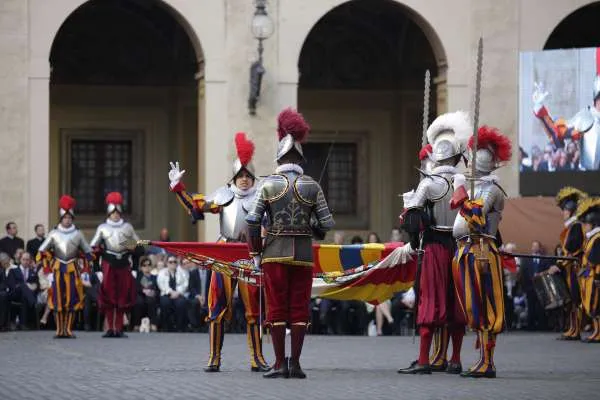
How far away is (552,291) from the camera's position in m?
22.2

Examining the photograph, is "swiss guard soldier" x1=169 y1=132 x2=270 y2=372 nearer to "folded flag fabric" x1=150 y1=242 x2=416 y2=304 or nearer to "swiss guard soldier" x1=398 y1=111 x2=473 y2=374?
"folded flag fabric" x1=150 y1=242 x2=416 y2=304

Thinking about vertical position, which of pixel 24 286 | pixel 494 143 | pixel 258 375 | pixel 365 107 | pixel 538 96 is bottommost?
pixel 258 375

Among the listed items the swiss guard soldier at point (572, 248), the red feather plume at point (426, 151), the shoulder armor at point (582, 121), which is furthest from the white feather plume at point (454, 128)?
the shoulder armor at point (582, 121)

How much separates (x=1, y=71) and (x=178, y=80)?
665 centimetres

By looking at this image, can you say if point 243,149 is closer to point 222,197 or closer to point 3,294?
point 222,197

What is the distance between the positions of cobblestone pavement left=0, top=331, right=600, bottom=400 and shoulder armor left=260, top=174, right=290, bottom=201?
59.2 inches

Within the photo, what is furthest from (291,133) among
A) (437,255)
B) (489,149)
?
(489,149)

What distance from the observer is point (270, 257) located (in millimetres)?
13156

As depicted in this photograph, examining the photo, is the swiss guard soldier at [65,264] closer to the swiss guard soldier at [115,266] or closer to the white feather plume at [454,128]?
the swiss guard soldier at [115,266]

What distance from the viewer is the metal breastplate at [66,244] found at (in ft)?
69.3

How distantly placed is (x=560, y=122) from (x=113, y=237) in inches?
317

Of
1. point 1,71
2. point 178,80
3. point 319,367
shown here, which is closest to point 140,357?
point 319,367

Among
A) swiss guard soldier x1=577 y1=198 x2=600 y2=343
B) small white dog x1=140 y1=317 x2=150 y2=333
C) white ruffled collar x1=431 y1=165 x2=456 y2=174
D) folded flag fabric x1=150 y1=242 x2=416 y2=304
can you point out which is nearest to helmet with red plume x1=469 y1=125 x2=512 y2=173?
white ruffled collar x1=431 y1=165 x2=456 y2=174

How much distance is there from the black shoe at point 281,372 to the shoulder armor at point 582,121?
43.9 ft
